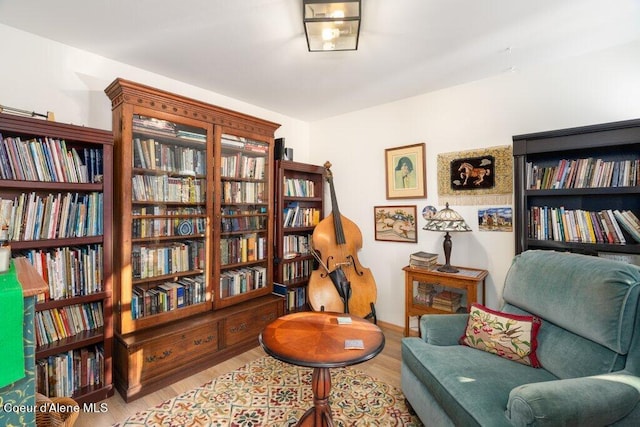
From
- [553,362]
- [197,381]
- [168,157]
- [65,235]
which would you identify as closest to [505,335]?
[553,362]

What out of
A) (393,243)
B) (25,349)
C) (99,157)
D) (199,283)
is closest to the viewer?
(25,349)

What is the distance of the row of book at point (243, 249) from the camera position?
2736 mm

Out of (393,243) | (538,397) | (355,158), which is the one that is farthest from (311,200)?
(538,397)

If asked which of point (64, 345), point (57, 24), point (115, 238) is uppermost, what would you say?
point (57, 24)

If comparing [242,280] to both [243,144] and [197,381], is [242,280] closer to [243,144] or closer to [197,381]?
[197,381]

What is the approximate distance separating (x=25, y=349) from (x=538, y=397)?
5.82 feet

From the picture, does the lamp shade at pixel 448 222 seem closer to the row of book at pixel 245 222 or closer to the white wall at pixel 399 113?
the white wall at pixel 399 113

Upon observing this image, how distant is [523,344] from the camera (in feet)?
5.35

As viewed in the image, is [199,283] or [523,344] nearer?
[523,344]

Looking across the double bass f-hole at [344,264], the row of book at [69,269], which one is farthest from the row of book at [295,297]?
the row of book at [69,269]

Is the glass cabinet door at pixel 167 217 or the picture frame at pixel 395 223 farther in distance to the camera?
the picture frame at pixel 395 223

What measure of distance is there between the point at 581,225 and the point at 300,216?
2563 millimetres

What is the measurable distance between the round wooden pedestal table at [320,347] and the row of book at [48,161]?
5.51 ft

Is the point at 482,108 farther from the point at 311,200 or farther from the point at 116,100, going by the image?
the point at 116,100
